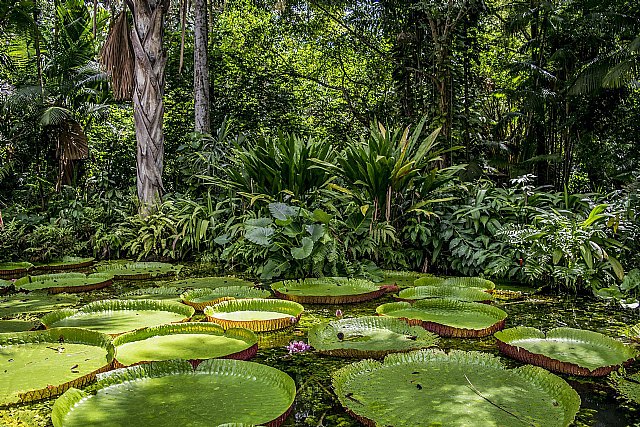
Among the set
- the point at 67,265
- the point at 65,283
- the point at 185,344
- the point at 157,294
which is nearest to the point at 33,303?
the point at 65,283

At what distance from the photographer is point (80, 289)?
336cm

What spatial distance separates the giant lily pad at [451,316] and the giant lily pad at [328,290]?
1.26 ft

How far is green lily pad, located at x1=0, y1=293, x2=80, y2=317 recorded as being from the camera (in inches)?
106

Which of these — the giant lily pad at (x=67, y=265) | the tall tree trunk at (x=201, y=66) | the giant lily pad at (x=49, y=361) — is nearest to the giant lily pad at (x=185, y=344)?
the giant lily pad at (x=49, y=361)

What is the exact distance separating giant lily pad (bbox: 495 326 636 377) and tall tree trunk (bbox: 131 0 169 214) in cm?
419

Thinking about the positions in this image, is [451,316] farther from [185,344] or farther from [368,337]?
[185,344]

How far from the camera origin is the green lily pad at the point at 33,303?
2.69 m

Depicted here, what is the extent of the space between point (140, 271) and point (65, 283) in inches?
26.3

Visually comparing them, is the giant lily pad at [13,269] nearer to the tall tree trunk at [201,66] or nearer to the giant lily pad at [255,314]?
the giant lily pad at [255,314]

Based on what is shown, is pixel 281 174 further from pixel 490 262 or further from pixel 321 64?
pixel 321 64

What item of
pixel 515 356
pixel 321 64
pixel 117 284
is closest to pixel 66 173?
pixel 117 284

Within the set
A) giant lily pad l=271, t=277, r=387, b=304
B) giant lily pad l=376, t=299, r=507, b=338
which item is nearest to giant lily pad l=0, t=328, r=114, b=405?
giant lily pad l=271, t=277, r=387, b=304

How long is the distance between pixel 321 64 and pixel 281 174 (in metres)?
5.43

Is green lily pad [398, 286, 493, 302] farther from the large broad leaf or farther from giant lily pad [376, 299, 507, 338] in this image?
the large broad leaf
